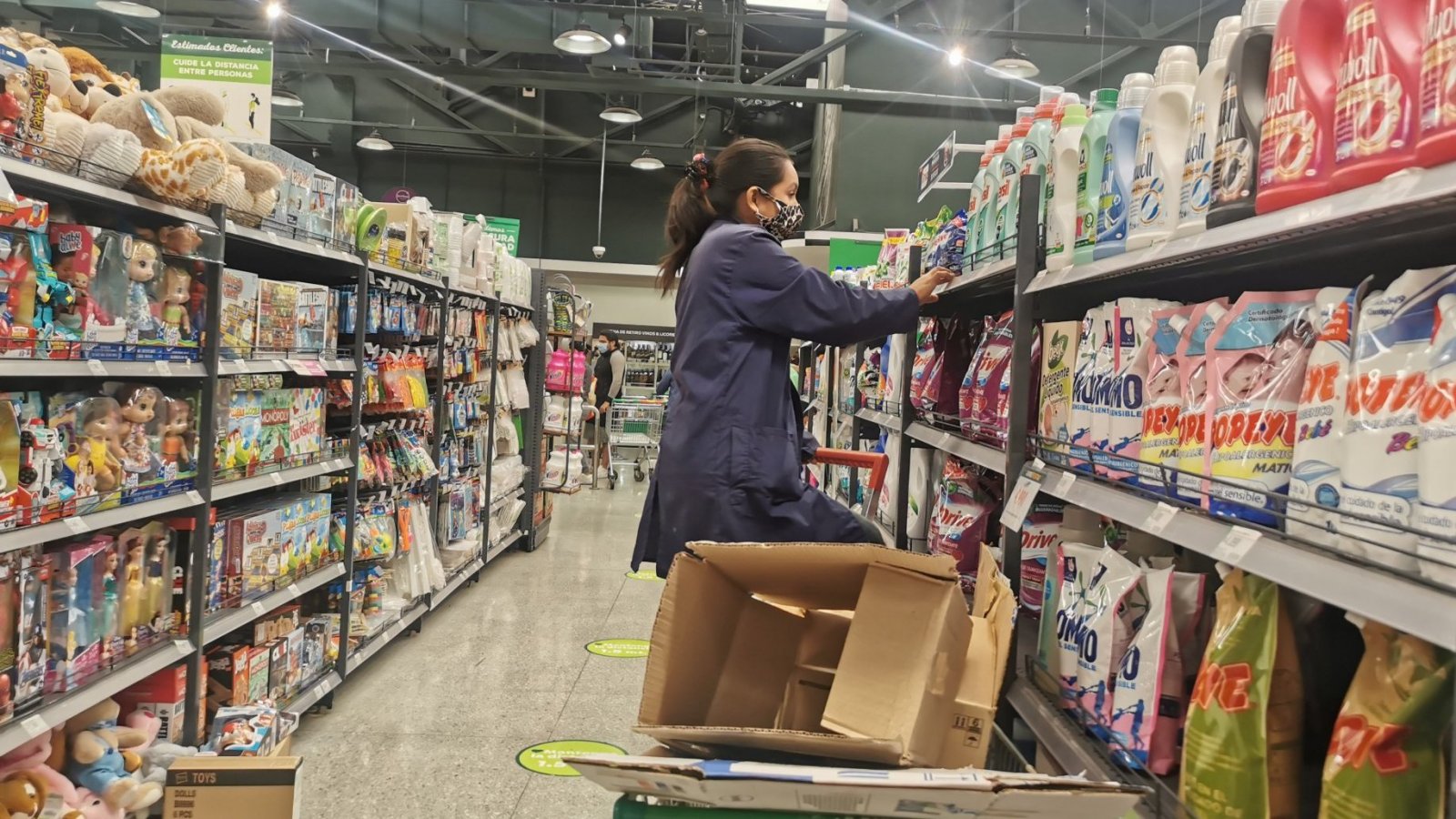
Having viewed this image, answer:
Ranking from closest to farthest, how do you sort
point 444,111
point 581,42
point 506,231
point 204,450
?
point 204,450, point 581,42, point 506,231, point 444,111

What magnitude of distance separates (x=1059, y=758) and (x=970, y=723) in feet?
1.27

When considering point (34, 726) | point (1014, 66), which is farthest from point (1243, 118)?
point (1014, 66)

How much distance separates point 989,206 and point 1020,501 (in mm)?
828

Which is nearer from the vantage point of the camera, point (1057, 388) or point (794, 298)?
point (1057, 388)

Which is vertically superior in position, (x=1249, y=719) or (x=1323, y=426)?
(x=1323, y=426)

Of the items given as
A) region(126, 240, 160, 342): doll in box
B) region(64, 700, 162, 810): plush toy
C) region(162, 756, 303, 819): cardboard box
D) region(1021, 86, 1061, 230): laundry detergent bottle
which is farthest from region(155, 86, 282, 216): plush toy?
region(1021, 86, 1061, 230): laundry detergent bottle

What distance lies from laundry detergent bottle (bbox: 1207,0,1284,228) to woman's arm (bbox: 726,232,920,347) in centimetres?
98

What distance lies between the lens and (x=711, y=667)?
4.46 ft

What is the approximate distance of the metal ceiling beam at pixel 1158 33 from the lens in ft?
34.3

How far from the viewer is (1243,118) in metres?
1.34

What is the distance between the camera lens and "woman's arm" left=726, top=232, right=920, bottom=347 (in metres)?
2.28

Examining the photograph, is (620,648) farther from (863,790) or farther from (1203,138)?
(863,790)

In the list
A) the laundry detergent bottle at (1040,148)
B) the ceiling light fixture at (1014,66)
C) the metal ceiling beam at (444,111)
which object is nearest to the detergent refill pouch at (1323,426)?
the laundry detergent bottle at (1040,148)

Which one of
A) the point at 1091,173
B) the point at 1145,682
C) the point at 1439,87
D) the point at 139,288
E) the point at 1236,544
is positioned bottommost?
the point at 1145,682
